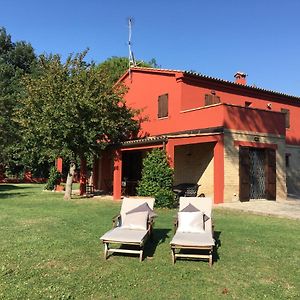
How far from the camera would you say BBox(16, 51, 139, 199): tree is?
57.6ft

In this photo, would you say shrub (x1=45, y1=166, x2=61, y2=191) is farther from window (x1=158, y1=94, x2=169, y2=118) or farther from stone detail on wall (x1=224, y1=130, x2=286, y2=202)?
stone detail on wall (x1=224, y1=130, x2=286, y2=202)

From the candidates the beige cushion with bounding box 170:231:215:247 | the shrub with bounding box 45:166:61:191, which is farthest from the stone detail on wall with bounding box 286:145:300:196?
the beige cushion with bounding box 170:231:215:247

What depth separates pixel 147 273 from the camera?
6191 mm

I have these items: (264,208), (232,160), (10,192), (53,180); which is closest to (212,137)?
(232,160)

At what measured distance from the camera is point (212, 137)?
56.2ft

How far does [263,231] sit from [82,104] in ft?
34.0

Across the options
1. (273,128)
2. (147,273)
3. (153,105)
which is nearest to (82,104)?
(153,105)

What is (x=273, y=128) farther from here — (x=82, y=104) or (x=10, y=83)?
(x=10, y=83)

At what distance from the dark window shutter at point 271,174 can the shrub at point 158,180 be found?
5.31m

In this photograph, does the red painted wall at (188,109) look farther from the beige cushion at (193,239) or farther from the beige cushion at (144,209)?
the beige cushion at (193,239)

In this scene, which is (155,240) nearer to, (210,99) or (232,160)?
(232,160)

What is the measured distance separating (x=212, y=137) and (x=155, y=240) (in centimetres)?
925

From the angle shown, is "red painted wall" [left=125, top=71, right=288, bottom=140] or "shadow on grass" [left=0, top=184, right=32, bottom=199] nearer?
"red painted wall" [left=125, top=71, right=288, bottom=140]

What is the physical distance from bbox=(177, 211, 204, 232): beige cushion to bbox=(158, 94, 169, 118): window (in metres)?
13.2
